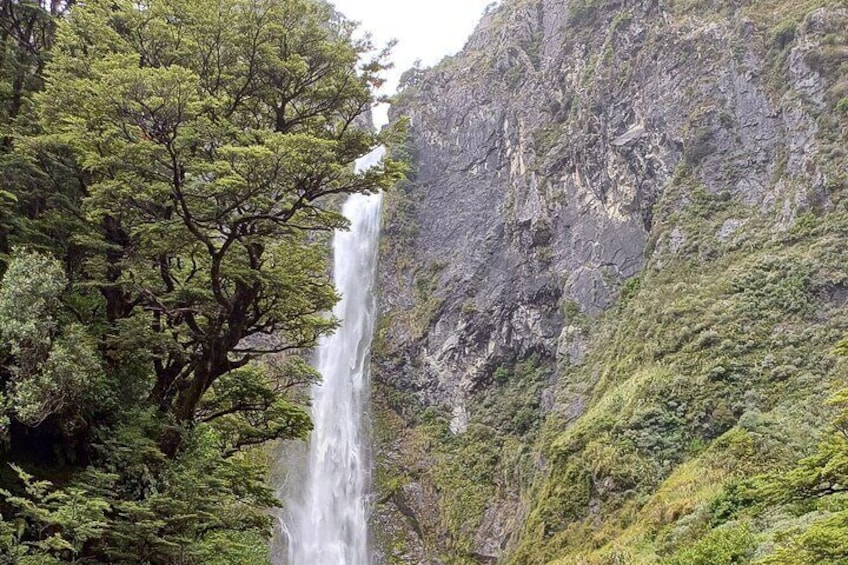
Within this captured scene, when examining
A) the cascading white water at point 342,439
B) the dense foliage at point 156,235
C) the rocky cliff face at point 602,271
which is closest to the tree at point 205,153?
the dense foliage at point 156,235

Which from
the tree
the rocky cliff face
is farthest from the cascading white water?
the tree

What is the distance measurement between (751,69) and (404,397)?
1848cm

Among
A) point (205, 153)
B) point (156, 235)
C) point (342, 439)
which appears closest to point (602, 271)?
point (342, 439)

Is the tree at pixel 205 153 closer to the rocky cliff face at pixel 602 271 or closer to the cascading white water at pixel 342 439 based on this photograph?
the rocky cliff face at pixel 602 271

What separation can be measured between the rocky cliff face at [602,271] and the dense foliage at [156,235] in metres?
2.64

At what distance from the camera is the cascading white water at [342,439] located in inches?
898

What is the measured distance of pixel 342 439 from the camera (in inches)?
1028

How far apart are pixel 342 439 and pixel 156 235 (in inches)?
765

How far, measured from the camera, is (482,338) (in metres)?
26.6

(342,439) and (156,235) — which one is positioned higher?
(156,235)

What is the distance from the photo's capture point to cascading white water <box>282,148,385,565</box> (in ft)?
74.8

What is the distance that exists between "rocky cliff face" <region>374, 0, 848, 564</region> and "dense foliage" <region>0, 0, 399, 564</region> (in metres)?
2.64

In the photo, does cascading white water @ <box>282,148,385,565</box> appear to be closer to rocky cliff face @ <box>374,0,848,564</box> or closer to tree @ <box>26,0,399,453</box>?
rocky cliff face @ <box>374,0,848,564</box>

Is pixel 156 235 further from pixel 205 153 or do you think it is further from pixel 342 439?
pixel 342 439
